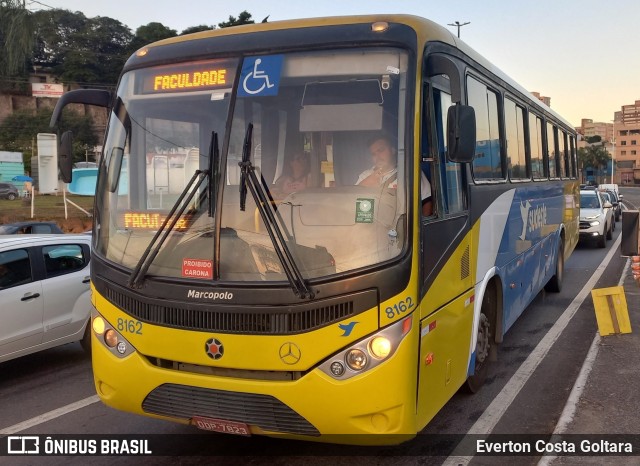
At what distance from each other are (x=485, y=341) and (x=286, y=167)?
298 cm

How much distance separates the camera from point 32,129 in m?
80.6

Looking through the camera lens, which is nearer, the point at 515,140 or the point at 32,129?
the point at 515,140

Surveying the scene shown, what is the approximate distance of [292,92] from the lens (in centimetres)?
420

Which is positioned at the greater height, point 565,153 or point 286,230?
point 565,153

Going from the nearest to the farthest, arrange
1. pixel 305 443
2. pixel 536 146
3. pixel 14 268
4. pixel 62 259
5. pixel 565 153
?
pixel 305 443
pixel 14 268
pixel 62 259
pixel 536 146
pixel 565 153

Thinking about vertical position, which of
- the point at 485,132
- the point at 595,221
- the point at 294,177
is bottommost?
the point at 595,221

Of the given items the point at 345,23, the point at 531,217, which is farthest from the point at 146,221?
the point at 531,217

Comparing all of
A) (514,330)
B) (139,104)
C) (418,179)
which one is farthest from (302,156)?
(514,330)

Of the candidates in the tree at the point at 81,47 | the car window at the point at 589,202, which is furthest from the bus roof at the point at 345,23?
the tree at the point at 81,47

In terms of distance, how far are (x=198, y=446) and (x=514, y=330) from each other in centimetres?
519

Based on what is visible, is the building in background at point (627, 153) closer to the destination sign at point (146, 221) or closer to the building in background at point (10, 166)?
the building in background at point (10, 166)

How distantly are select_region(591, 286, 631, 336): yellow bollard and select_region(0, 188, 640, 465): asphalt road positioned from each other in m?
0.25

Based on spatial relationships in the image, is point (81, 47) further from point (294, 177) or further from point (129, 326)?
point (294, 177)

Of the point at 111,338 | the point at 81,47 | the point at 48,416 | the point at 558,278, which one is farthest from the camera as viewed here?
the point at 81,47
